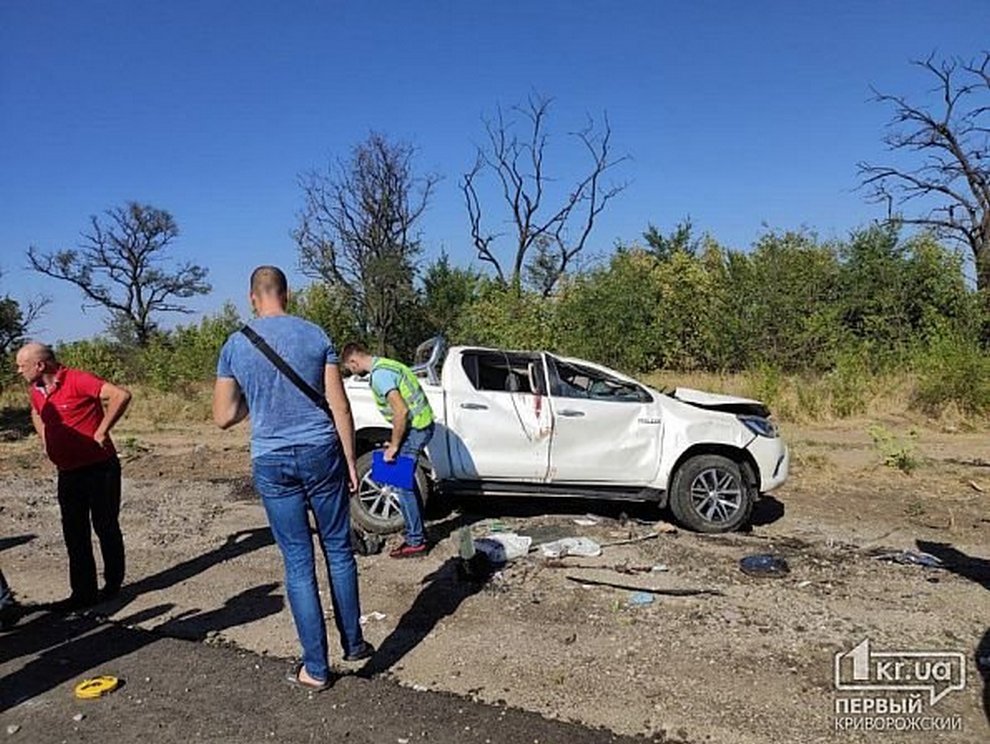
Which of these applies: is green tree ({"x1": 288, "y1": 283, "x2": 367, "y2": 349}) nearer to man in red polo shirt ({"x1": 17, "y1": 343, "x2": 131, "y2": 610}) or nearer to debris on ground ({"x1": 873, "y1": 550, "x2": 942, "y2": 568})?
man in red polo shirt ({"x1": 17, "y1": 343, "x2": 131, "y2": 610})

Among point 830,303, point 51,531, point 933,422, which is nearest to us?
point 51,531

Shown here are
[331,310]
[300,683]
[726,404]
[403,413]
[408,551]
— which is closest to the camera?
[300,683]

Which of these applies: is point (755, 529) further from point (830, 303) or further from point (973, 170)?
point (973, 170)

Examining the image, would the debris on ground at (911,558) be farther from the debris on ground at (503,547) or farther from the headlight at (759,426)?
the debris on ground at (503,547)

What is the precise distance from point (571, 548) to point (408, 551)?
1369 millimetres

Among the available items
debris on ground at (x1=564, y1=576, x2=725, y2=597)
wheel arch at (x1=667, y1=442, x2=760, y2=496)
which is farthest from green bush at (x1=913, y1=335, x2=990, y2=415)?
debris on ground at (x1=564, y1=576, x2=725, y2=597)

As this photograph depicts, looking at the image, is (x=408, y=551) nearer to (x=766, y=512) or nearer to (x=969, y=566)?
(x=766, y=512)

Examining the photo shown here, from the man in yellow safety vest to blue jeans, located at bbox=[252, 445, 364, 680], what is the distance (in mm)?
2184

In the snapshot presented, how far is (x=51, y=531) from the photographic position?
27.0ft

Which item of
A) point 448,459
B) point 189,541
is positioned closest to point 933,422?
point 448,459

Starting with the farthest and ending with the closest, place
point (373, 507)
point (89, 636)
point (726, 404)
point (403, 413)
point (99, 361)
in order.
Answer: point (99, 361), point (726, 404), point (373, 507), point (403, 413), point (89, 636)

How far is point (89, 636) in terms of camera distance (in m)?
5.17

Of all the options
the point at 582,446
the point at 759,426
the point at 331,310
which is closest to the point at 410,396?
the point at 582,446

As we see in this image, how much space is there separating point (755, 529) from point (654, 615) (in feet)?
10.1
